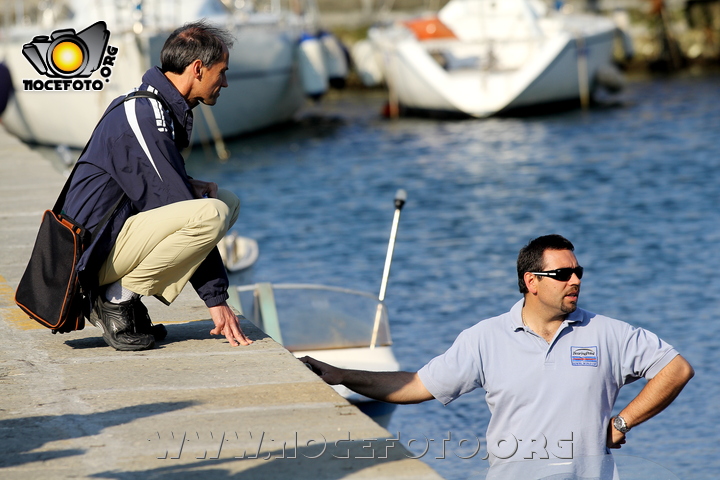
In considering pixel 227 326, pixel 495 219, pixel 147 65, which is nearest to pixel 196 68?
pixel 227 326

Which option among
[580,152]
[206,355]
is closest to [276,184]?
[580,152]

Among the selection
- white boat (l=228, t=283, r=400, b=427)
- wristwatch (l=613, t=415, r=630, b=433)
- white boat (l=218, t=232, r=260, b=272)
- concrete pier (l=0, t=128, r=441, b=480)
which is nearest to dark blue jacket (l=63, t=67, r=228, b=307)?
concrete pier (l=0, t=128, r=441, b=480)

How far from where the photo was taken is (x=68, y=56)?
1942 centimetres

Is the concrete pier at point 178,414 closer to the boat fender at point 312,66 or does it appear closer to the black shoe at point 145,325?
the black shoe at point 145,325

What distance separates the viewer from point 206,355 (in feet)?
15.8

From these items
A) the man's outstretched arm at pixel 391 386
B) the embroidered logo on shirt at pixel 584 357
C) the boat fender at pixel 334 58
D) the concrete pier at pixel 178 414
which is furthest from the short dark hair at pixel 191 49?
the boat fender at pixel 334 58

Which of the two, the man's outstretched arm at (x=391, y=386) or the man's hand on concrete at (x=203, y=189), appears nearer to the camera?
the man's outstretched arm at (x=391, y=386)

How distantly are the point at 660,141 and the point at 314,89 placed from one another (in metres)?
9.08

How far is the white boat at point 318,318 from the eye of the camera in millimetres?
7254

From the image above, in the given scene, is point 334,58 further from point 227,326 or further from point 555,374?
point 555,374

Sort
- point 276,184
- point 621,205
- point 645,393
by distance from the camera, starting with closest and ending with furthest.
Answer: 1. point 645,393
2. point 621,205
3. point 276,184

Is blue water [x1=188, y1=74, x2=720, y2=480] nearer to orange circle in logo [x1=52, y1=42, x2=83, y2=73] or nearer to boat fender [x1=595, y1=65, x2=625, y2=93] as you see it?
boat fender [x1=595, y1=65, x2=625, y2=93]

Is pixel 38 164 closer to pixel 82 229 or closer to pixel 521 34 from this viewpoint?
pixel 82 229

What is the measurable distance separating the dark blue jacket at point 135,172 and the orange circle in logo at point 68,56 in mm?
15560
